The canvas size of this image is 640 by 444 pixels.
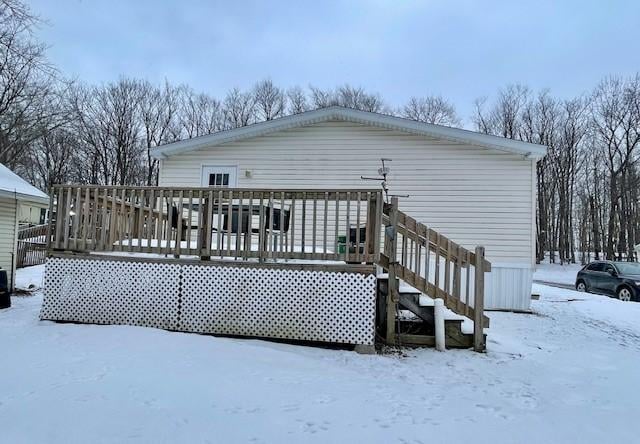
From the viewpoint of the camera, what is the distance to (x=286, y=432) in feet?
9.06

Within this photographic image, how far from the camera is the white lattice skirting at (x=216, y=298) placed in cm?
505

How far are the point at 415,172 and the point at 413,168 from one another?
0.09 meters

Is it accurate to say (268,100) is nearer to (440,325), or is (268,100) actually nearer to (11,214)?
(11,214)

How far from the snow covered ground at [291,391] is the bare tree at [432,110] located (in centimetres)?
2688

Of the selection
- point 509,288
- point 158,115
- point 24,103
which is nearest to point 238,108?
point 158,115

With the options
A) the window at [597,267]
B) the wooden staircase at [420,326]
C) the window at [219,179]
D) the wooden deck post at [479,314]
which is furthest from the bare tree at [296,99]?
the wooden deck post at [479,314]

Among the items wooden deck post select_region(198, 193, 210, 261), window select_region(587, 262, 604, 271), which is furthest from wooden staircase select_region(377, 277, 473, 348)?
window select_region(587, 262, 604, 271)

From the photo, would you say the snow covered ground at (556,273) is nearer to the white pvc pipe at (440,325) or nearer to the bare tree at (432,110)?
the bare tree at (432,110)

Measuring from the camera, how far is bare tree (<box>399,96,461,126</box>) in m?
30.6

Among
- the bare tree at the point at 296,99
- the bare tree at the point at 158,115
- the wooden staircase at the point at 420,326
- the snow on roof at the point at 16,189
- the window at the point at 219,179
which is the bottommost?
the wooden staircase at the point at 420,326

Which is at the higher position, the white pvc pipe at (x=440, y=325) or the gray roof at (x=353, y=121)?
→ the gray roof at (x=353, y=121)

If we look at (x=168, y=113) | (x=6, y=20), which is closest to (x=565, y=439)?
(x=6, y=20)

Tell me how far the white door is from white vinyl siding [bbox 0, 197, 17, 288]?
13.4 ft

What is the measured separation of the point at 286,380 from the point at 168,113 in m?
29.4
